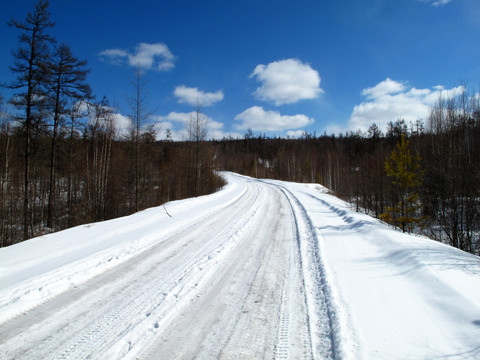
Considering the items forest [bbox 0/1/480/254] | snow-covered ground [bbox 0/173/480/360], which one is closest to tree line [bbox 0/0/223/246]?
forest [bbox 0/1/480/254]

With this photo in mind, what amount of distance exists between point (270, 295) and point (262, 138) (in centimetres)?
12010

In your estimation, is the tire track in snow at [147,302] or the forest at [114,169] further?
the forest at [114,169]

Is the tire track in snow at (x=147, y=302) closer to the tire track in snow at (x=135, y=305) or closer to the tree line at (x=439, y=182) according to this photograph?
the tire track in snow at (x=135, y=305)

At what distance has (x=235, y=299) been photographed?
141 inches

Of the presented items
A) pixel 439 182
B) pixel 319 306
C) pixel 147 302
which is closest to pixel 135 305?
pixel 147 302

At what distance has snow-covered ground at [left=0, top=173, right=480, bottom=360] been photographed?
2541 mm

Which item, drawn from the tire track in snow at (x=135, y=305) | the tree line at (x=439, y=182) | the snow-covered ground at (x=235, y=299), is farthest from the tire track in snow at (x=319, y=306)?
the tree line at (x=439, y=182)

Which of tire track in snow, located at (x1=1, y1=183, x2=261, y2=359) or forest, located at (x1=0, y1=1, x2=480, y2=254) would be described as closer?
tire track in snow, located at (x1=1, y1=183, x2=261, y2=359)

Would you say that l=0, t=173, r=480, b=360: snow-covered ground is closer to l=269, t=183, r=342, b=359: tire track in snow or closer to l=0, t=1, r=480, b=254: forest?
l=269, t=183, r=342, b=359: tire track in snow

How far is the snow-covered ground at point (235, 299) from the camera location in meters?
2.54

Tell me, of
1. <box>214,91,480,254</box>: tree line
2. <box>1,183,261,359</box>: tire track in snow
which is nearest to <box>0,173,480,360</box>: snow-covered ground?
<box>1,183,261,359</box>: tire track in snow

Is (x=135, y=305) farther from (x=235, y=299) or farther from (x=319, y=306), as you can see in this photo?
(x=319, y=306)

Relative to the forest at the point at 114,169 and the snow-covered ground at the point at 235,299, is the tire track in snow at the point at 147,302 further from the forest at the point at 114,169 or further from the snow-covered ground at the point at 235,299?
the forest at the point at 114,169

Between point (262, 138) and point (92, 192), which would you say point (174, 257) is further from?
point (262, 138)
